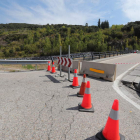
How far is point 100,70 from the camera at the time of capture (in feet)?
24.0

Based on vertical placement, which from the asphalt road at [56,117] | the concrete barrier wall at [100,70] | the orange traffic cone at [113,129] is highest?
the concrete barrier wall at [100,70]

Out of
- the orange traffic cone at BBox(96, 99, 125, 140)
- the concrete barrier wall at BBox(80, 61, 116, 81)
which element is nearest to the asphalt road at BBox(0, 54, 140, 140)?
the orange traffic cone at BBox(96, 99, 125, 140)

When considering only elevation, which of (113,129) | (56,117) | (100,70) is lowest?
(56,117)

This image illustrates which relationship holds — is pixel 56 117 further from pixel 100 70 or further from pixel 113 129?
pixel 100 70

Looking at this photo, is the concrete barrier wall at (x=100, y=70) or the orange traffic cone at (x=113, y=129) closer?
the orange traffic cone at (x=113, y=129)

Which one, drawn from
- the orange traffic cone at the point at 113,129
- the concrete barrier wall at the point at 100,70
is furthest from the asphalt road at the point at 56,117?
the concrete barrier wall at the point at 100,70

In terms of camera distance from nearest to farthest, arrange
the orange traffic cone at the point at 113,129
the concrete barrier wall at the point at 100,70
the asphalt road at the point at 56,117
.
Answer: the orange traffic cone at the point at 113,129, the asphalt road at the point at 56,117, the concrete barrier wall at the point at 100,70

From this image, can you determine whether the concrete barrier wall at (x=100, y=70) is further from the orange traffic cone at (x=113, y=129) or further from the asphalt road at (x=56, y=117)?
the orange traffic cone at (x=113, y=129)

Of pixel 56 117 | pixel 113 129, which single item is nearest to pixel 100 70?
pixel 56 117

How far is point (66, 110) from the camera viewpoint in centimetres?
344

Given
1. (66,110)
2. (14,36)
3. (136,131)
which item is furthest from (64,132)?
(14,36)

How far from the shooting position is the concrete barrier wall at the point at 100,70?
6754mm

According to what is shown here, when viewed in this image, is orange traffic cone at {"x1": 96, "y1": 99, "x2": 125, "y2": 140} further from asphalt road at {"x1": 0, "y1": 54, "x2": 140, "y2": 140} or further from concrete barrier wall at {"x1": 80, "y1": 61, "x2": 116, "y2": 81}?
concrete barrier wall at {"x1": 80, "y1": 61, "x2": 116, "y2": 81}

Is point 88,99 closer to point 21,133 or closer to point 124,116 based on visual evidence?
point 124,116
